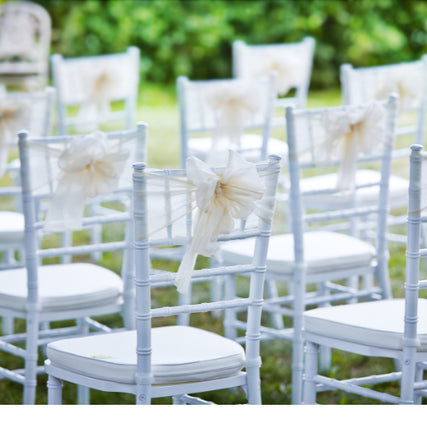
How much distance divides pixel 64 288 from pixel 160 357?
683 mm

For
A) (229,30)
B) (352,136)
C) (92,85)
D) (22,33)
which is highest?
(229,30)

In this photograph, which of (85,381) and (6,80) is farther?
(6,80)

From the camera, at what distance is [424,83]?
3.99 m

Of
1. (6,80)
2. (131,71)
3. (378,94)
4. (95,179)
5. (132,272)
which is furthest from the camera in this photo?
(6,80)

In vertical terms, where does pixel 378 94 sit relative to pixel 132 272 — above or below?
above

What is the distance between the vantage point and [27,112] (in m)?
3.44

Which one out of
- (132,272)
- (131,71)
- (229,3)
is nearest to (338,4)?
(229,3)

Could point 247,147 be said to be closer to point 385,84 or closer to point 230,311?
point 385,84

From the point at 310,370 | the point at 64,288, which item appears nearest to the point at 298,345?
the point at 310,370

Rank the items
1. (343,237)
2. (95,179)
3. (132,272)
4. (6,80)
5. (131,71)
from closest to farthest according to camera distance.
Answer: (95,179) < (132,272) < (343,237) < (131,71) < (6,80)

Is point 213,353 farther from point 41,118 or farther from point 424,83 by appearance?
point 424,83

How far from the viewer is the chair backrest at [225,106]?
12.0 ft

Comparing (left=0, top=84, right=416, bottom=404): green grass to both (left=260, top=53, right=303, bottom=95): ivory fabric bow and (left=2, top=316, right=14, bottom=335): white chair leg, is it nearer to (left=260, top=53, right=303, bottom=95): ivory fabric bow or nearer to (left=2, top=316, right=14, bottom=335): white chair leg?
(left=2, top=316, right=14, bottom=335): white chair leg

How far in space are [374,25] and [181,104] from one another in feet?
20.8
